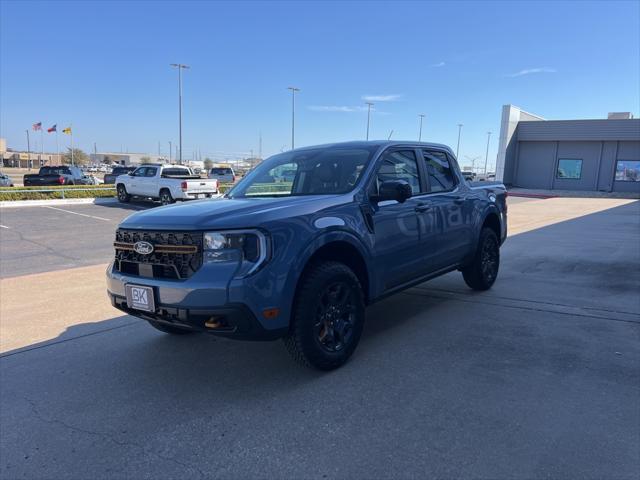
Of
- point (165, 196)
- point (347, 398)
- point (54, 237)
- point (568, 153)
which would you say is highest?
point (568, 153)

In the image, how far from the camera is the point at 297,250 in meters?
3.47

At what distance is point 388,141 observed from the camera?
4820 mm

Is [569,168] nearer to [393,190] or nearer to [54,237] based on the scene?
[54,237]

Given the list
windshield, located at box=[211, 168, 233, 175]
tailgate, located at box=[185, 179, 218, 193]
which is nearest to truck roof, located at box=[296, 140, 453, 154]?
tailgate, located at box=[185, 179, 218, 193]

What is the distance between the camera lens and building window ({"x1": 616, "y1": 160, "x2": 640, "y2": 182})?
36.7 m

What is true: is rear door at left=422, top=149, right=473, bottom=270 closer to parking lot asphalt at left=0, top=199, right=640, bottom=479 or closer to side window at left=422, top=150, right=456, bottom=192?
side window at left=422, top=150, right=456, bottom=192

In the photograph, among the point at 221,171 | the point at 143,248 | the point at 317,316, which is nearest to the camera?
the point at 143,248

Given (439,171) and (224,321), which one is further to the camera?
(439,171)

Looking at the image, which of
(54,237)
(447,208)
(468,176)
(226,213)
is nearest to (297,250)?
(226,213)

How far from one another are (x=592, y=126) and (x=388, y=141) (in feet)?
127

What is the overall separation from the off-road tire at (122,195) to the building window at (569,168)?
33338mm

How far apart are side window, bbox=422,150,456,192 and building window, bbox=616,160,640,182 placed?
125ft

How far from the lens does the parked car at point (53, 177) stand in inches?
1098

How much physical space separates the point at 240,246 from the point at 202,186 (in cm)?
1658
